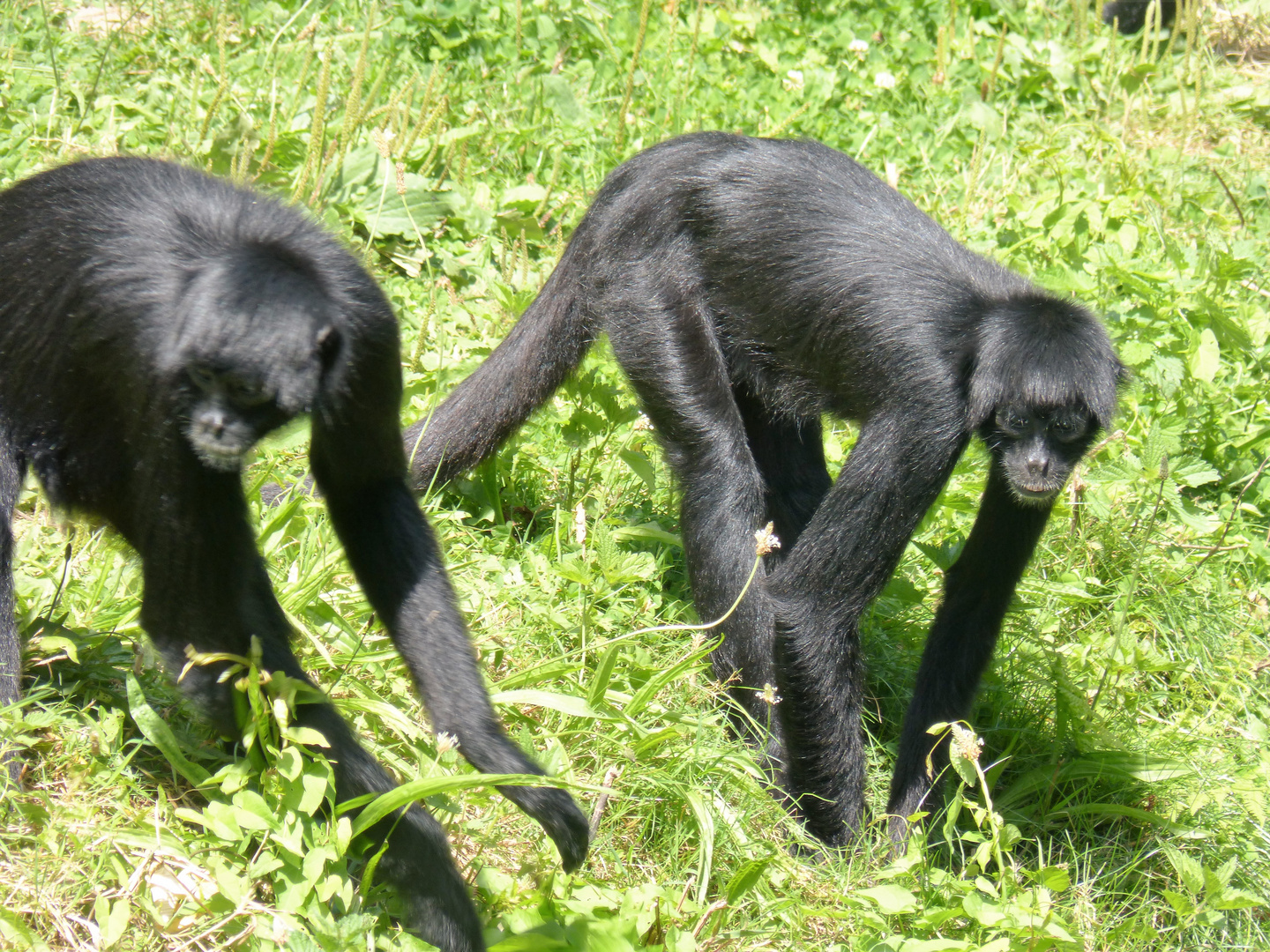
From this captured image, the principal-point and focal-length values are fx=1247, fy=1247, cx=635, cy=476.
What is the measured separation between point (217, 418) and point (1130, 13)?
11.3 meters

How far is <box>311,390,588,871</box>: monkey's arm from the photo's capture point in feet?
13.9

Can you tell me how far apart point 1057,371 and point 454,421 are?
2984 millimetres

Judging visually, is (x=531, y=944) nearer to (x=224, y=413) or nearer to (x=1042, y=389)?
(x=224, y=413)

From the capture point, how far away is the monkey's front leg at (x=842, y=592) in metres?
5.31

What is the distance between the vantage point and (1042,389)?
5.20 meters

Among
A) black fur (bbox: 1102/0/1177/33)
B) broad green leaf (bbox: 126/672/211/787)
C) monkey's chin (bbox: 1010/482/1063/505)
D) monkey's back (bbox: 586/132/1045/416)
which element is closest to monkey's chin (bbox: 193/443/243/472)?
broad green leaf (bbox: 126/672/211/787)

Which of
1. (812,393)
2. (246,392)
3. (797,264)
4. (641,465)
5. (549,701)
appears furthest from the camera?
(641,465)

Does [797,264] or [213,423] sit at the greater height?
[797,264]

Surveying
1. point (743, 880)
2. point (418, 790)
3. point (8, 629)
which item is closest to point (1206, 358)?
point (743, 880)

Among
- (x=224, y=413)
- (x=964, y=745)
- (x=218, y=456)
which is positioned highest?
(x=224, y=413)

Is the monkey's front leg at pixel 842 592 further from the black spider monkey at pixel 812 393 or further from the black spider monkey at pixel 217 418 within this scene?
the black spider monkey at pixel 217 418

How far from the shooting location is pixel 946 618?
5742 millimetres

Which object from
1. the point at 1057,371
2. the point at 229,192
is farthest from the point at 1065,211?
the point at 229,192

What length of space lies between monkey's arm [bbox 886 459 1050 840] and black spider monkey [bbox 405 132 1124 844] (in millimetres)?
10
